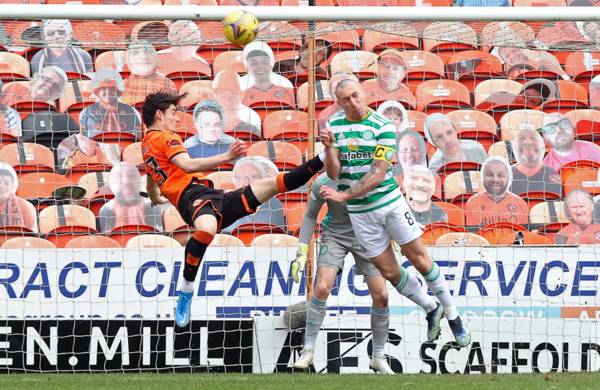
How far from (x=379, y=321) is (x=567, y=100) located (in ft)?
13.2

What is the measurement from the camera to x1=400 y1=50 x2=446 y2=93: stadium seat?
33.8ft

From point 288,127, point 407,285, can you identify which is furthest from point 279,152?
point 407,285

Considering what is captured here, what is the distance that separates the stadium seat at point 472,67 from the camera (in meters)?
10.5

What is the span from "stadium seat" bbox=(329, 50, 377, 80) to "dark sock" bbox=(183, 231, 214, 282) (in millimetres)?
3730

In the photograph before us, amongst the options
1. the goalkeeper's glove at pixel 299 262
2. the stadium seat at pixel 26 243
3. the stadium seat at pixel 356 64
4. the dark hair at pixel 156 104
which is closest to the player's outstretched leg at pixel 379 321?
the goalkeeper's glove at pixel 299 262

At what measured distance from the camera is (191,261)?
692 centimetres

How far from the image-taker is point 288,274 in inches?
319

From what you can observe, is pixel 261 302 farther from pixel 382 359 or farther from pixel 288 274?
pixel 382 359

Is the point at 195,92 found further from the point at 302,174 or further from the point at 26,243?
the point at 302,174

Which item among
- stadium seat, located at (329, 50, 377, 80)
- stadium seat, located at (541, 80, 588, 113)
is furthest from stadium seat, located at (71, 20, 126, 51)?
stadium seat, located at (541, 80, 588, 113)

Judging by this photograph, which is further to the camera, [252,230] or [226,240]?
[252,230]

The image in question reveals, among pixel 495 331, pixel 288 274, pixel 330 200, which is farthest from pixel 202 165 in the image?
pixel 495 331

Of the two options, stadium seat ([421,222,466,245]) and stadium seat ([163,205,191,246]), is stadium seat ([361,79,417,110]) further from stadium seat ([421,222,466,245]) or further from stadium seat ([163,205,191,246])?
stadium seat ([163,205,191,246])

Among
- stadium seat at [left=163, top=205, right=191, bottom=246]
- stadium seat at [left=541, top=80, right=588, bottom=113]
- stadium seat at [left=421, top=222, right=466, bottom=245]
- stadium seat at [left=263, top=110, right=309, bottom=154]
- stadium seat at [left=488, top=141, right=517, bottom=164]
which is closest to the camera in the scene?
stadium seat at [left=421, top=222, right=466, bottom=245]
